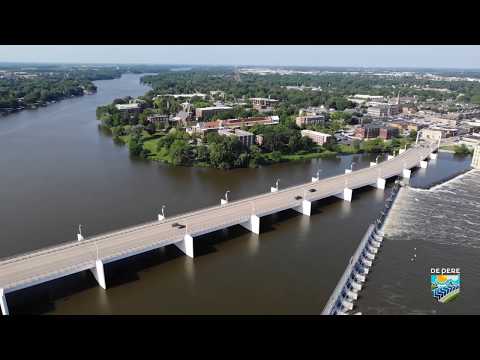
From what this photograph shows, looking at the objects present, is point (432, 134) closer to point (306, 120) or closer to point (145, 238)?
point (306, 120)

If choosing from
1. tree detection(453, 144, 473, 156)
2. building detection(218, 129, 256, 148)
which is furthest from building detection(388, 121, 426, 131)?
building detection(218, 129, 256, 148)

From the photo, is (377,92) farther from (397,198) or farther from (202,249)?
(202,249)

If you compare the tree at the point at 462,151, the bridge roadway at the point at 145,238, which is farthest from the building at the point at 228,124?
the tree at the point at 462,151

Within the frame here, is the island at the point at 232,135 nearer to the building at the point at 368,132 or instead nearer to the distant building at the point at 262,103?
the building at the point at 368,132

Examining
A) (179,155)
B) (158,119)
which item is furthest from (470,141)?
(158,119)
